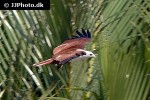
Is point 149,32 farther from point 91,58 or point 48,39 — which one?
point 48,39

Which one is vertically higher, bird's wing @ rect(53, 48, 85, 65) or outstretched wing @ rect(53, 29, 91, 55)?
outstretched wing @ rect(53, 29, 91, 55)

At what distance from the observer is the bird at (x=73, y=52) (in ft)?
3.55

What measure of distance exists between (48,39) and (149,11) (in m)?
0.30

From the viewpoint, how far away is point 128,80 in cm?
105

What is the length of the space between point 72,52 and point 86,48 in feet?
0.18

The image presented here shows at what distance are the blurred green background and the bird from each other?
27 mm

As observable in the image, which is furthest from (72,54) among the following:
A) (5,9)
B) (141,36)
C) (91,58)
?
(5,9)

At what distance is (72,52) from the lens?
1.10 metres

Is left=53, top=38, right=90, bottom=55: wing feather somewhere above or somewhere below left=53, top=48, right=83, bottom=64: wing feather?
above

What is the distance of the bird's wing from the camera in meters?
1.08

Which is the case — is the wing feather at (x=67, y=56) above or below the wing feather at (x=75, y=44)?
below

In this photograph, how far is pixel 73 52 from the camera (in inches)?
43.2

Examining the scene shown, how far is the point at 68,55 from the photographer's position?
1.09 metres

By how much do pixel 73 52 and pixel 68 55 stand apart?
0.05 ft
